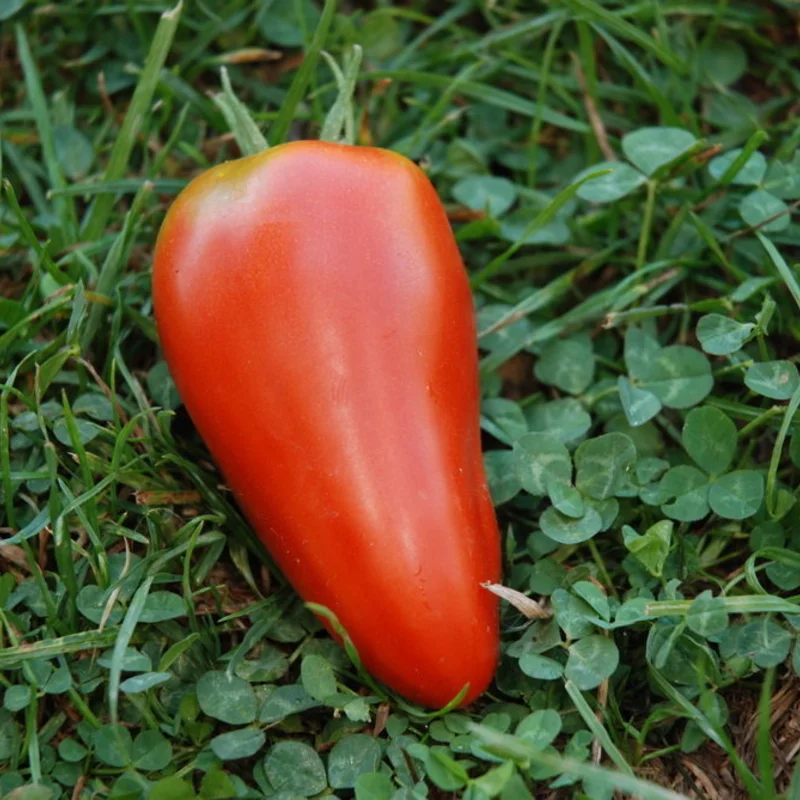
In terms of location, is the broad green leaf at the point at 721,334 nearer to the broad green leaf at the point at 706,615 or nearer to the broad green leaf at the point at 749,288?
the broad green leaf at the point at 749,288

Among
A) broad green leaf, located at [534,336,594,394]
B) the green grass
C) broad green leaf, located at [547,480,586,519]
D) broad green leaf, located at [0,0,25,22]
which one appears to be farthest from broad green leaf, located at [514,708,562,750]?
broad green leaf, located at [0,0,25,22]

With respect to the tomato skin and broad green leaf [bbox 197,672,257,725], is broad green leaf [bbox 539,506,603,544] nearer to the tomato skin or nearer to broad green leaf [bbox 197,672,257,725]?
the tomato skin

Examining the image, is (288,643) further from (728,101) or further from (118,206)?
(728,101)

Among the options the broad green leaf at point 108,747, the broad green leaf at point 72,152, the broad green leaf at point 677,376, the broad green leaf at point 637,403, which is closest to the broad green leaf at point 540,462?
the broad green leaf at point 637,403

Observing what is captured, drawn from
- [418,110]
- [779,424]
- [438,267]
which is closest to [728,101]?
[418,110]

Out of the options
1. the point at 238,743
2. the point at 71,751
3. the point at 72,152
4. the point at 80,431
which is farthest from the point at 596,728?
the point at 72,152
